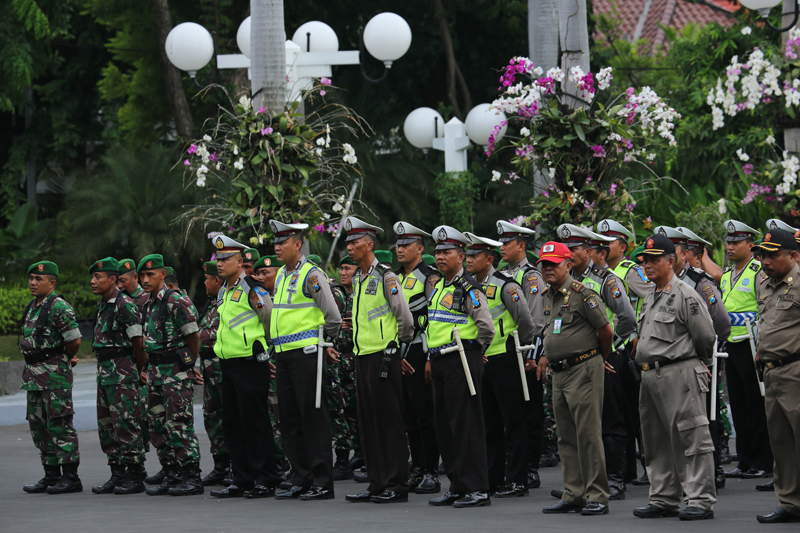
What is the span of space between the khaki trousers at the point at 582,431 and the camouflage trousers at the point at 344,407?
3.20 metres

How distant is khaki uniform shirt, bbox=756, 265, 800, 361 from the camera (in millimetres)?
7414

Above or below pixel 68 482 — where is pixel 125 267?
above

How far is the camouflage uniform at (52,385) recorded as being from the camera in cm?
988

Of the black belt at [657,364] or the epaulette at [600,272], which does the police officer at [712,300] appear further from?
the black belt at [657,364]

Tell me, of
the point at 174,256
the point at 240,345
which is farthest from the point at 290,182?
the point at 174,256

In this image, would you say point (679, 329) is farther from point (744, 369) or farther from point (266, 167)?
point (266, 167)

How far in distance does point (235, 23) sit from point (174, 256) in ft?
18.4

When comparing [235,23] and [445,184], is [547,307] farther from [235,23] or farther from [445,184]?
[235,23]

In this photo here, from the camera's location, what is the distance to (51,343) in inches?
391

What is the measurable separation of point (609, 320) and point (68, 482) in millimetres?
5239

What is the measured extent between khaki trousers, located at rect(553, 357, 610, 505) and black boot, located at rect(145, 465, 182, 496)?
369cm

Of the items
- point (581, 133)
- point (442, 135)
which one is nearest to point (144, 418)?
point (581, 133)

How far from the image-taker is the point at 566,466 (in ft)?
26.1

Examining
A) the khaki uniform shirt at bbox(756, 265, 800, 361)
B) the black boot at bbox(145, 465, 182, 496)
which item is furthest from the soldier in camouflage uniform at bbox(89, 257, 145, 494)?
the khaki uniform shirt at bbox(756, 265, 800, 361)
